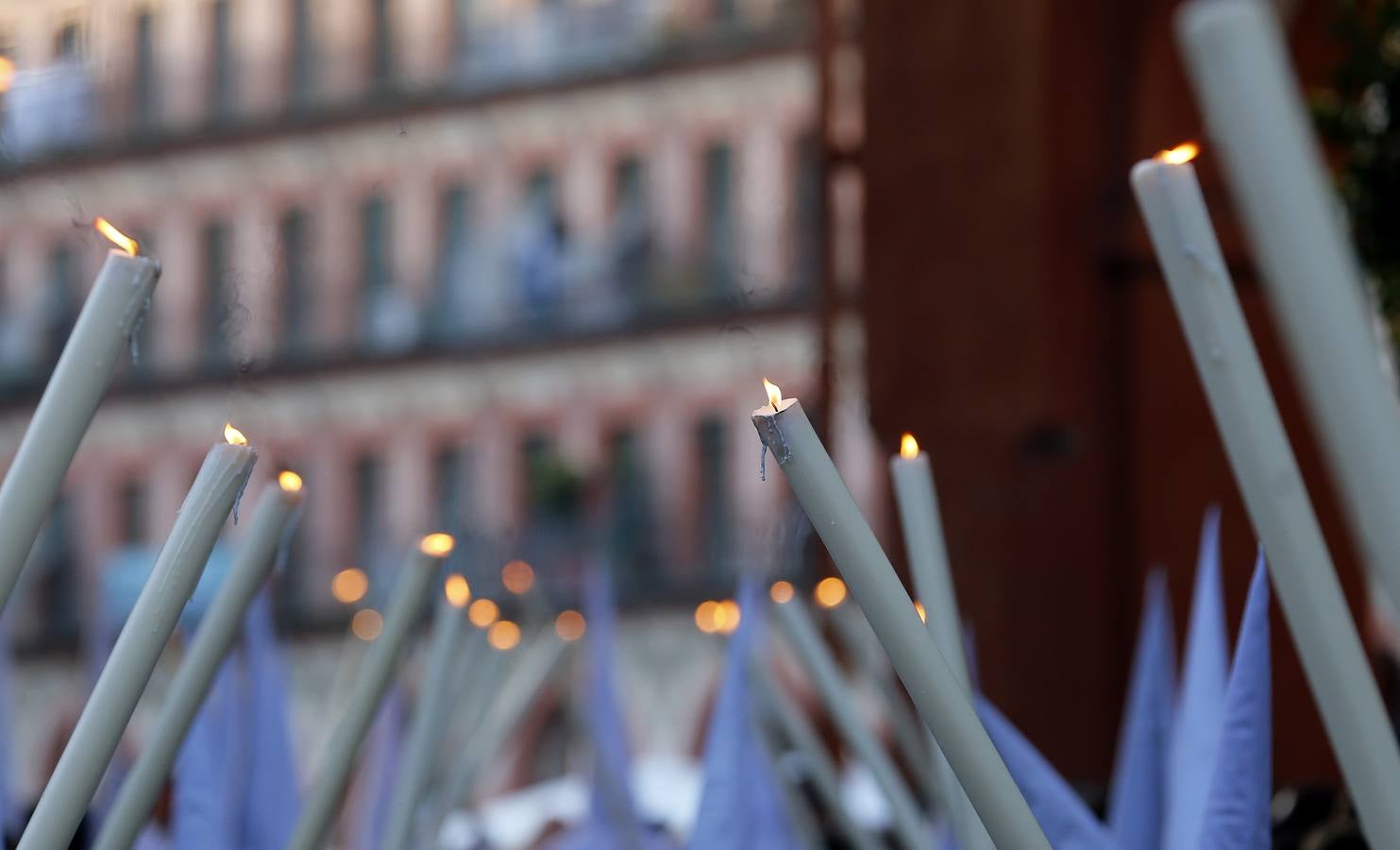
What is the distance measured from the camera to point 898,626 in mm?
999

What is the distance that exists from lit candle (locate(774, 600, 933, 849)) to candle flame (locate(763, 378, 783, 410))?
80 cm

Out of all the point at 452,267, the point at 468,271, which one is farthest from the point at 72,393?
the point at 452,267

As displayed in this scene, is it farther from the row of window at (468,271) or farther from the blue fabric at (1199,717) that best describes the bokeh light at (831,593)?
the row of window at (468,271)

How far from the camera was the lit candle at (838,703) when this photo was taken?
73.1 inches

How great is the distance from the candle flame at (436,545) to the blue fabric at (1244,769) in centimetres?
48

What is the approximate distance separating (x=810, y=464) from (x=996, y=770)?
145 mm

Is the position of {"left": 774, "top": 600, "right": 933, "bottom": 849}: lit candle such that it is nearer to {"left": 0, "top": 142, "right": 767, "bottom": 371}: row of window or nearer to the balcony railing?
{"left": 0, "top": 142, "right": 767, "bottom": 371}: row of window

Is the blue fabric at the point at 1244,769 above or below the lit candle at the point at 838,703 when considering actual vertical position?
below

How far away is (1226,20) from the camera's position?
75 centimetres

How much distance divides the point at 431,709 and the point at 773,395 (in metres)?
0.87

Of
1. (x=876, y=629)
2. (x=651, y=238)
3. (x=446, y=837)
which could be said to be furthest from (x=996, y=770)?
(x=651, y=238)

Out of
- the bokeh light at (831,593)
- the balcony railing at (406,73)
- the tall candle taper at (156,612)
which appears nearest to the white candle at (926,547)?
the tall candle taper at (156,612)

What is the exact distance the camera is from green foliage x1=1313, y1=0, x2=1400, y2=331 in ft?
8.73

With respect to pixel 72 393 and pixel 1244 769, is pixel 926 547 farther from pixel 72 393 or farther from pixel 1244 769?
pixel 72 393
